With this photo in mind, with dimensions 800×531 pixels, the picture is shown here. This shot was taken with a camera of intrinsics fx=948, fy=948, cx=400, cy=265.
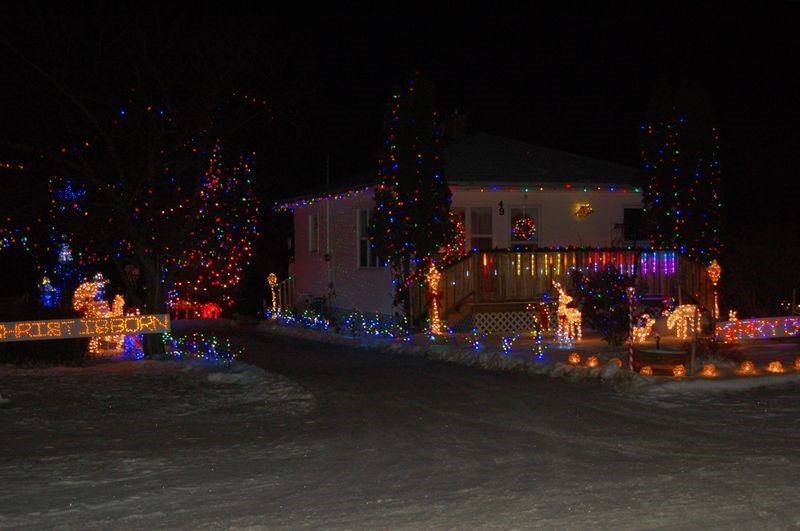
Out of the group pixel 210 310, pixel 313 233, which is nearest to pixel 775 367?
pixel 313 233

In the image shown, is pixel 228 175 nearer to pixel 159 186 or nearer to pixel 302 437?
pixel 159 186

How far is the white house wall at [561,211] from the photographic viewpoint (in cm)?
2464

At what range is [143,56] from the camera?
18422mm

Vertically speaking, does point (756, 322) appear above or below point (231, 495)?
above

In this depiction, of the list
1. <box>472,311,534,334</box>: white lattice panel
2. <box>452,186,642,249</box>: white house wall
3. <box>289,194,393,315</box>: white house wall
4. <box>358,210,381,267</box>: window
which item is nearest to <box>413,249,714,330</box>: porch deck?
<box>472,311,534,334</box>: white lattice panel

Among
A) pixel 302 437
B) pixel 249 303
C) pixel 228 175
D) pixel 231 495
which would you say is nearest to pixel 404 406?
pixel 302 437

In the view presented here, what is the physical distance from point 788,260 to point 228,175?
43.6 ft

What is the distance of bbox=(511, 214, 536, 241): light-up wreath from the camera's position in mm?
25016

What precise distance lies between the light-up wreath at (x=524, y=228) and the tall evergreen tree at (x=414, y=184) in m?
2.93

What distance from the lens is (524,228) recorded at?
25.0 m

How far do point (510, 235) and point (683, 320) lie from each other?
677 cm

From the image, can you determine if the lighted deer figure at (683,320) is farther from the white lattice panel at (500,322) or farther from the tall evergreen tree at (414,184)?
the tall evergreen tree at (414,184)

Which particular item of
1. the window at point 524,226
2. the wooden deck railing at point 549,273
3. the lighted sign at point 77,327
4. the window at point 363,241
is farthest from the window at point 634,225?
the lighted sign at point 77,327

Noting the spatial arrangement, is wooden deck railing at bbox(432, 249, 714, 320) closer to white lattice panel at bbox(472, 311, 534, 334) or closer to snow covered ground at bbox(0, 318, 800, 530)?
white lattice panel at bbox(472, 311, 534, 334)
